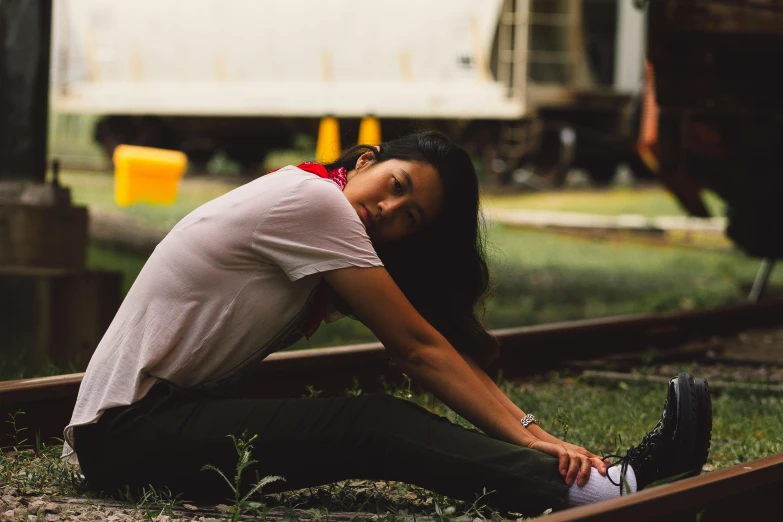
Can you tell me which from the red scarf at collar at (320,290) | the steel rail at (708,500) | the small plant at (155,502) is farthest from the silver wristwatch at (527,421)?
the small plant at (155,502)

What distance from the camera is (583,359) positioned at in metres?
5.89

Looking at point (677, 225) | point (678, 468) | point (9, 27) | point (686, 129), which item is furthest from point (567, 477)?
point (677, 225)

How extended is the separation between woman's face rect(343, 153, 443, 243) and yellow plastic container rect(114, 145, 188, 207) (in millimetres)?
12230

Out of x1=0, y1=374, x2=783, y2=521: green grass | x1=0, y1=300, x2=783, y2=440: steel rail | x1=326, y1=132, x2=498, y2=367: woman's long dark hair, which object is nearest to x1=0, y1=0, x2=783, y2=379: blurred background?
x1=0, y1=300, x2=783, y2=440: steel rail

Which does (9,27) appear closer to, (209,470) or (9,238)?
(9,238)

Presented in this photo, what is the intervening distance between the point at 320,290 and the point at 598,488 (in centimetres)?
85

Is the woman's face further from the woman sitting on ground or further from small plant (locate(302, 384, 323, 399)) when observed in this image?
small plant (locate(302, 384, 323, 399))

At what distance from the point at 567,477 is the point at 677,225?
12.0m

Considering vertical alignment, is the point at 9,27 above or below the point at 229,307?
above

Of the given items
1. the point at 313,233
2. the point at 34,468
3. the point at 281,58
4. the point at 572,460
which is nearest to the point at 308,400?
the point at 313,233

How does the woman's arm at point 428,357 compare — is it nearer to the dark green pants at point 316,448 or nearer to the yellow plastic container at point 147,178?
the dark green pants at point 316,448

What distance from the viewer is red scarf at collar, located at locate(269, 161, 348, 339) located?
120 inches

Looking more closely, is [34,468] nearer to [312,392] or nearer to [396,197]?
[312,392]

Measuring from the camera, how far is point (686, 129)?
7.89m
